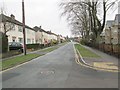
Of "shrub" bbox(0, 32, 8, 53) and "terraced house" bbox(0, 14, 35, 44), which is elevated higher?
"terraced house" bbox(0, 14, 35, 44)

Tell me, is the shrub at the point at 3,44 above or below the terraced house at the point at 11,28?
below

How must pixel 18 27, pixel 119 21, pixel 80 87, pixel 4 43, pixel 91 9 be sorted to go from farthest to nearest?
pixel 119 21 → pixel 18 27 → pixel 91 9 → pixel 4 43 → pixel 80 87

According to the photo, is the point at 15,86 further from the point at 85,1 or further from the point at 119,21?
the point at 119,21

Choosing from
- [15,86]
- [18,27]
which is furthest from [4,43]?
[18,27]

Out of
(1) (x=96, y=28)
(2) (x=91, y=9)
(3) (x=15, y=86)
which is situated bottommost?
(3) (x=15, y=86)

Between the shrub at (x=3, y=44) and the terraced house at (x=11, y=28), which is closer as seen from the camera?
the shrub at (x=3, y=44)

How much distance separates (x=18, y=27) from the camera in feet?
203

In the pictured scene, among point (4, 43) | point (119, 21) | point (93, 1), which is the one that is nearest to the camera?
point (4, 43)

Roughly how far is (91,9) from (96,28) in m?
4.32

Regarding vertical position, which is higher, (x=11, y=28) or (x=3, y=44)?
(x=11, y=28)

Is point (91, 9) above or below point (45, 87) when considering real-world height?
above

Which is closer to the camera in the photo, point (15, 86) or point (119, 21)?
point (15, 86)

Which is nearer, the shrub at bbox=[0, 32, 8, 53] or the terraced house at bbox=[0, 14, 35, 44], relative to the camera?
the shrub at bbox=[0, 32, 8, 53]

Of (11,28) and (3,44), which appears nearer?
(3,44)
